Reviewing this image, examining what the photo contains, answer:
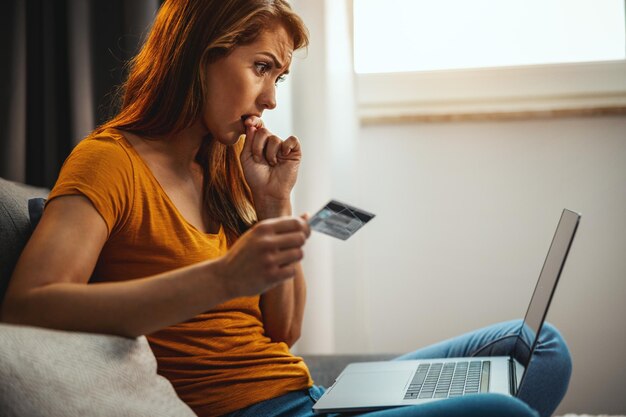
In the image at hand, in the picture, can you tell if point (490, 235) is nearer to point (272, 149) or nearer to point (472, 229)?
point (472, 229)

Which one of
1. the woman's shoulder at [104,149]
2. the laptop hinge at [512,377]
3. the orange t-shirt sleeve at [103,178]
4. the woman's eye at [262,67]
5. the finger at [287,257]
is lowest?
the laptop hinge at [512,377]

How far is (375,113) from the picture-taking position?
2207mm

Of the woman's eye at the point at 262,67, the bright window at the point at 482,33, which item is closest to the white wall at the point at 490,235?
the bright window at the point at 482,33

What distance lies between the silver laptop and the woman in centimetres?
6

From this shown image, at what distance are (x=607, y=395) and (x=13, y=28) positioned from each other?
1.84 m

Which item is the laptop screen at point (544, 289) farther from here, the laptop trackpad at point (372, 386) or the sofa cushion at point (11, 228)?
the sofa cushion at point (11, 228)

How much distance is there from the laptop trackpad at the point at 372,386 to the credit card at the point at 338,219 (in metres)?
0.27

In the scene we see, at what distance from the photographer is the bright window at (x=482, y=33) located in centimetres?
218

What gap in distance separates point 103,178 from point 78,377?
0.34m

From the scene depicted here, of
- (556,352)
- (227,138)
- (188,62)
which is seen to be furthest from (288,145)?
(556,352)

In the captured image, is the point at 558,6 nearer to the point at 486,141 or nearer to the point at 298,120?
the point at 486,141

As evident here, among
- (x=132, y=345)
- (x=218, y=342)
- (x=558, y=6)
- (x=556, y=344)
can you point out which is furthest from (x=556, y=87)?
(x=132, y=345)

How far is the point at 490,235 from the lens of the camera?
2166 mm

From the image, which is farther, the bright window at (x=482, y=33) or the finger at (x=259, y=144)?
the bright window at (x=482, y=33)
